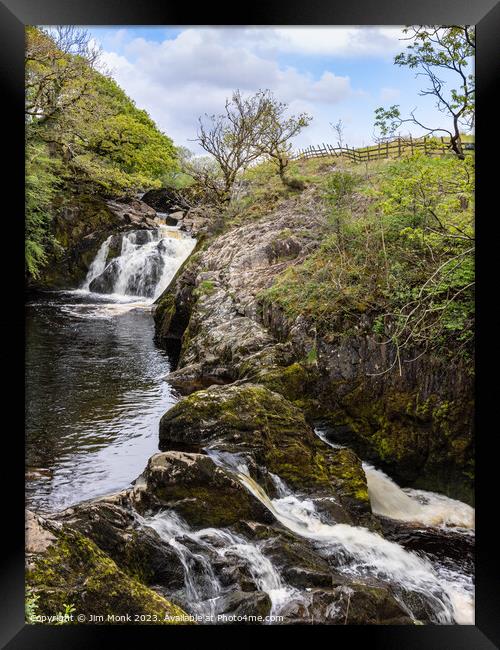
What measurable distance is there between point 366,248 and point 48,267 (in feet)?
31.6

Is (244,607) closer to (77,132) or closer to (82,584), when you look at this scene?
(82,584)

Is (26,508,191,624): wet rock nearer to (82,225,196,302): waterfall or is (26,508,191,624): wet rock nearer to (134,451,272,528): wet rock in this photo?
(134,451,272,528): wet rock

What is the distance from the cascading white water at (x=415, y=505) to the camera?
4957 millimetres

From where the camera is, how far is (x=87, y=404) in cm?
648

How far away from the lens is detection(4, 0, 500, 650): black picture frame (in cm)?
316

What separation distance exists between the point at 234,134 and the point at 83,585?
5.98 meters

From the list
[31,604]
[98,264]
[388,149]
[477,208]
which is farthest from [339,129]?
[98,264]

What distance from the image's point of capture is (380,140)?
5469mm

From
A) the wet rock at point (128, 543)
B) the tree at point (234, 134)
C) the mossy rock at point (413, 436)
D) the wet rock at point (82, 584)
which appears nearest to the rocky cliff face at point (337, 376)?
the mossy rock at point (413, 436)

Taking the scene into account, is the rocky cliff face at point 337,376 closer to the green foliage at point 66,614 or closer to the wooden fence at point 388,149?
the wooden fence at point 388,149

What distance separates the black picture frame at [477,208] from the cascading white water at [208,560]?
0.35m

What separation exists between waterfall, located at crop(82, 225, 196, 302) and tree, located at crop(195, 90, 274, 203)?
5.39 meters
